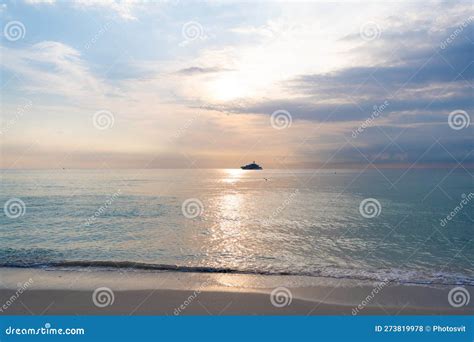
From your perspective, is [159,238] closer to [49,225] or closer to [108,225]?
[108,225]

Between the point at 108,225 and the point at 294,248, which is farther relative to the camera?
the point at 108,225

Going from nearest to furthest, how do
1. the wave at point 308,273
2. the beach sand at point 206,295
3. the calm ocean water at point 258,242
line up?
1. the beach sand at point 206,295
2. the wave at point 308,273
3. the calm ocean water at point 258,242

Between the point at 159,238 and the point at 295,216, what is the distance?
1507 centimetres

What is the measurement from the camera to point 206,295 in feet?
35.1

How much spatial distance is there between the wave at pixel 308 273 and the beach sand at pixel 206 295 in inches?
23.7

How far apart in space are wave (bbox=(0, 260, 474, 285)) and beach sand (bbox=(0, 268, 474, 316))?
602 mm

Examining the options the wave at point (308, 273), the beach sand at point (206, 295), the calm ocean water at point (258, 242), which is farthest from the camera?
the calm ocean water at point (258, 242)

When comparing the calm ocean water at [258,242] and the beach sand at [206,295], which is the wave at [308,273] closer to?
the calm ocean water at [258,242]

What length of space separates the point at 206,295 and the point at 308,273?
542cm

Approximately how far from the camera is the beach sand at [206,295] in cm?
966

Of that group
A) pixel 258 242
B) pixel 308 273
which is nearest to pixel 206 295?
pixel 308 273

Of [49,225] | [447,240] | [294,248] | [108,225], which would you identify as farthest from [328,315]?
[49,225]

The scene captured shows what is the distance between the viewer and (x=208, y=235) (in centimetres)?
2230

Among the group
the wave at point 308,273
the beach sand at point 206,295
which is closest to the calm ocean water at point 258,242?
the wave at point 308,273
